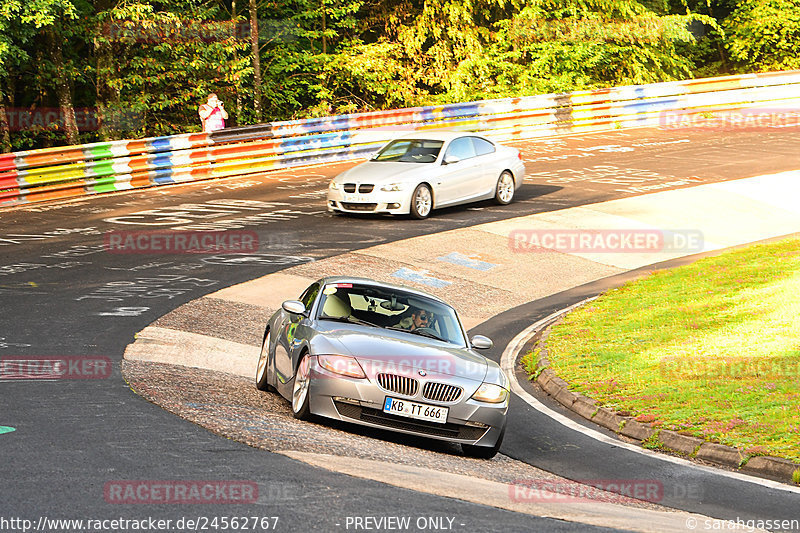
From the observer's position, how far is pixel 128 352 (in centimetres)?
1216

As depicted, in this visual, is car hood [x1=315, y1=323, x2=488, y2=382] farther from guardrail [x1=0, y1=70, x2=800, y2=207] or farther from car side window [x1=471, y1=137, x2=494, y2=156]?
guardrail [x1=0, y1=70, x2=800, y2=207]

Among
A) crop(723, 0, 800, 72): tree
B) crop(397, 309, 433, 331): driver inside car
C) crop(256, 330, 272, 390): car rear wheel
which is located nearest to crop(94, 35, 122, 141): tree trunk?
crop(256, 330, 272, 390): car rear wheel

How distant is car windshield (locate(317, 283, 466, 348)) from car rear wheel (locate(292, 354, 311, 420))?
0.79 meters

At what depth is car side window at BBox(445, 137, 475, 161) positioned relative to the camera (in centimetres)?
2275

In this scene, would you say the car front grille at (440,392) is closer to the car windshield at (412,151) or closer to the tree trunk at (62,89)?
the car windshield at (412,151)

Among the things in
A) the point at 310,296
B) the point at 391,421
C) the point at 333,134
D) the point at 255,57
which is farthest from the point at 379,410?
the point at 255,57

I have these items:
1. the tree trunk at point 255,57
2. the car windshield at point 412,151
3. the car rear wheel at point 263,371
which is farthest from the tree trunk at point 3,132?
the car rear wheel at point 263,371

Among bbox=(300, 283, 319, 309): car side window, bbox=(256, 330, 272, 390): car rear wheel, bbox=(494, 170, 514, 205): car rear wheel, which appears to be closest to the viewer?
bbox=(300, 283, 319, 309): car side window

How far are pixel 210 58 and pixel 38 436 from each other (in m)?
24.5

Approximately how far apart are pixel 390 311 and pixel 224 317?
5.29 meters

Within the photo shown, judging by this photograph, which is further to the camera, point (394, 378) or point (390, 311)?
point (390, 311)

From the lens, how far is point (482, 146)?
77.3 feet

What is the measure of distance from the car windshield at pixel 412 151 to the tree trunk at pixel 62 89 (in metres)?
10.8

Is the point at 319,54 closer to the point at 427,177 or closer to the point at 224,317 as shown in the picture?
the point at 427,177
